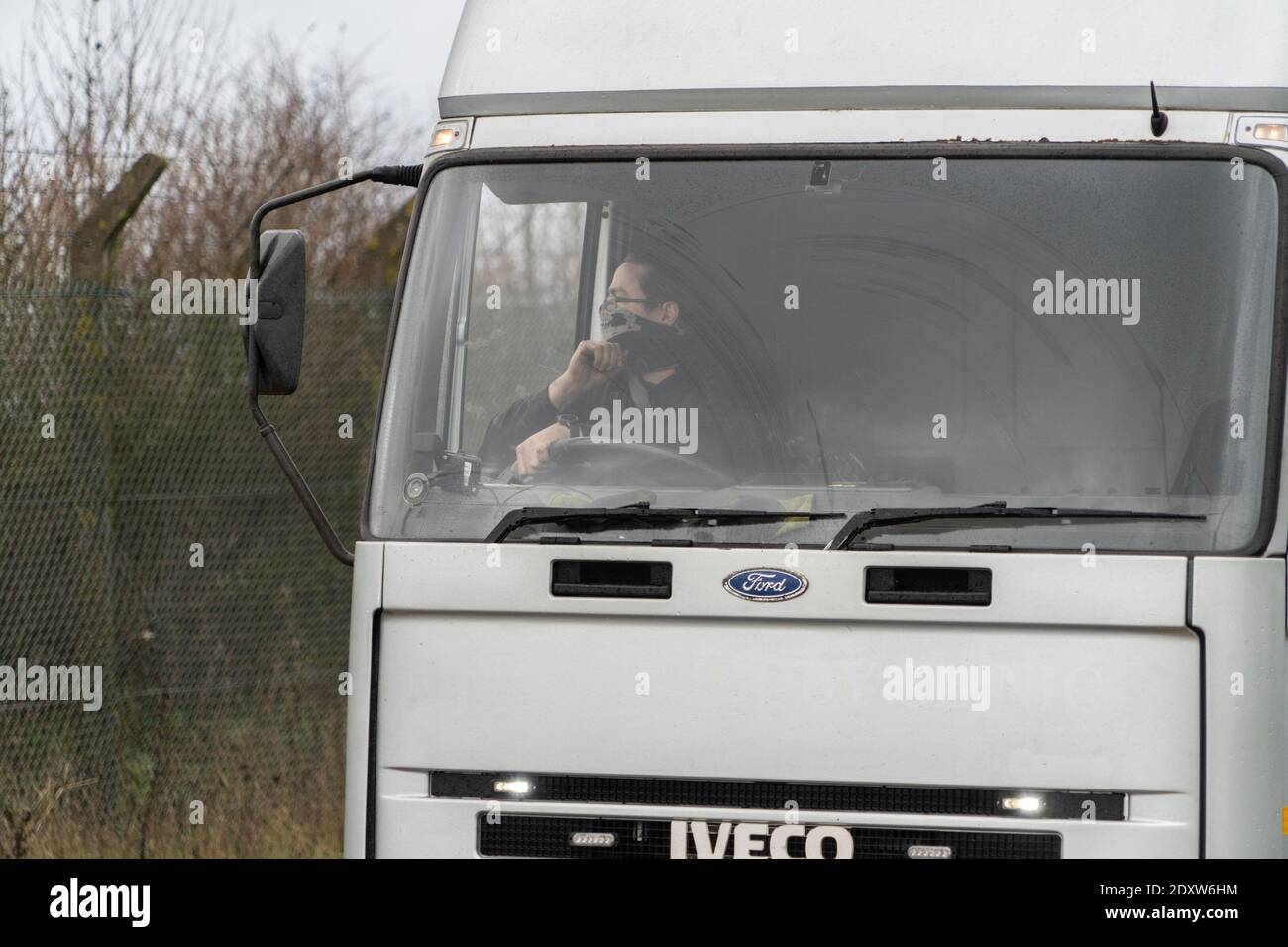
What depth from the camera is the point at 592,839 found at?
12.2 feet

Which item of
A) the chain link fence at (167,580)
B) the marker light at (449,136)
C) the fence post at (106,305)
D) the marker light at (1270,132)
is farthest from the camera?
the fence post at (106,305)

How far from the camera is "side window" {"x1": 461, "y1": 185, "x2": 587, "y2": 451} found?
3.99 m

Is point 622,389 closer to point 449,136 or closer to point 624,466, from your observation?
point 624,466

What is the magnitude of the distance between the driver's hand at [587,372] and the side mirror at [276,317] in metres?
0.64

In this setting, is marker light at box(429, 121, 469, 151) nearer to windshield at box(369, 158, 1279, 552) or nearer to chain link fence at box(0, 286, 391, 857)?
windshield at box(369, 158, 1279, 552)

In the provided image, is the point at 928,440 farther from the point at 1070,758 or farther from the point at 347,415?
the point at 347,415

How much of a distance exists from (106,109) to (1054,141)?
21.2 ft

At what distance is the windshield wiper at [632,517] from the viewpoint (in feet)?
11.9

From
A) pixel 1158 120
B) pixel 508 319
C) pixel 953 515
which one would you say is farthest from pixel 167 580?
pixel 1158 120

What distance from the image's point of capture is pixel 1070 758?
347 cm

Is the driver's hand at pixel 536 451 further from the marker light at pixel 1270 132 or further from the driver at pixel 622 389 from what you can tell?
the marker light at pixel 1270 132

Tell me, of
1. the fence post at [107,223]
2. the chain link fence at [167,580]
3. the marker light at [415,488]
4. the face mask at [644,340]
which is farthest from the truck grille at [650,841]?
the fence post at [107,223]

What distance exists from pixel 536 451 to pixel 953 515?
1.00m
